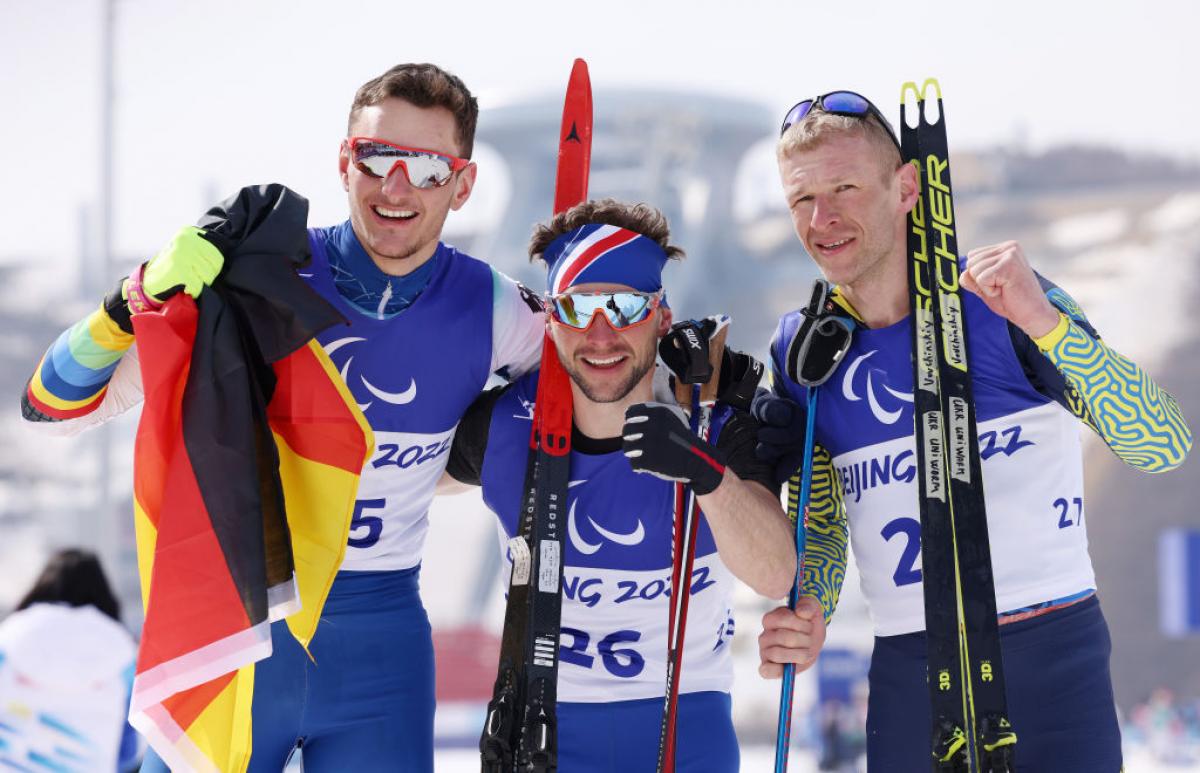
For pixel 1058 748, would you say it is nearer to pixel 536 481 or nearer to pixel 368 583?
pixel 536 481

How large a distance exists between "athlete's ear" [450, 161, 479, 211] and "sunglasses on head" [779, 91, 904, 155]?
92cm

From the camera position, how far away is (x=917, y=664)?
11.3 ft

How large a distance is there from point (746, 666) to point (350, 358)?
90.5 feet

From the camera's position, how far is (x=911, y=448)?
3.49 m

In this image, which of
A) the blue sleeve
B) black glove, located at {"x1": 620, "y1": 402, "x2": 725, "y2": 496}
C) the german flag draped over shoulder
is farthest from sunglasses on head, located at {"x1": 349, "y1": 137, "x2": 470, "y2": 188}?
the blue sleeve

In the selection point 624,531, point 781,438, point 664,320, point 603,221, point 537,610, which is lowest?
point 537,610

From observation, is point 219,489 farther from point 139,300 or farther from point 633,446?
point 633,446

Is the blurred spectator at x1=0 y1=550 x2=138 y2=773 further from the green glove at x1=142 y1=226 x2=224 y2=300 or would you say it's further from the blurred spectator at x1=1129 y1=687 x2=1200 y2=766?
the blurred spectator at x1=1129 y1=687 x2=1200 y2=766

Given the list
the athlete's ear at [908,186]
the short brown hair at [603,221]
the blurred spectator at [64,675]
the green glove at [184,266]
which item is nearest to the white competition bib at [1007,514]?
the athlete's ear at [908,186]

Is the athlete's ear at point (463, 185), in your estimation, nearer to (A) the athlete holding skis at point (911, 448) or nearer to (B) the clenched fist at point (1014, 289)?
(A) the athlete holding skis at point (911, 448)

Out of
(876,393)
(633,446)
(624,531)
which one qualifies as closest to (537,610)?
(624,531)

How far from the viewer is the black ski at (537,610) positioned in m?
3.41

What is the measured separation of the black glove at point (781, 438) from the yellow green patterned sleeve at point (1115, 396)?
0.73 m

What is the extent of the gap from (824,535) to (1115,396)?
969 mm
